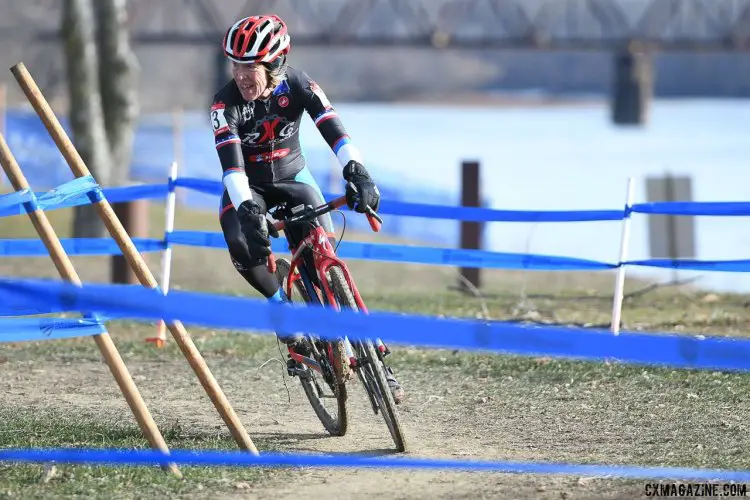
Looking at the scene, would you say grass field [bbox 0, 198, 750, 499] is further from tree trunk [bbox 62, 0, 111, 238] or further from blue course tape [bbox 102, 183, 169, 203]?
tree trunk [bbox 62, 0, 111, 238]

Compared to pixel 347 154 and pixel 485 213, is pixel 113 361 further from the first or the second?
pixel 485 213

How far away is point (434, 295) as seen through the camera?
13289 millimetres

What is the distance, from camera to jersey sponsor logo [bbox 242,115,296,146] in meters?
6.91

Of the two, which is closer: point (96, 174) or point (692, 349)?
point (692, 349)

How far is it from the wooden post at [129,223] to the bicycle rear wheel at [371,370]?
24.2ft

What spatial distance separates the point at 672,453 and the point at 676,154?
42880 mm

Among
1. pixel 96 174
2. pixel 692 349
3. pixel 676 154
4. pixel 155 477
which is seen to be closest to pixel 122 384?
pixel 155 477

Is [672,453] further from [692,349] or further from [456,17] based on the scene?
[456,17]

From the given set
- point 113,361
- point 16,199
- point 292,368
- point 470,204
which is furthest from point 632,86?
point 113,361

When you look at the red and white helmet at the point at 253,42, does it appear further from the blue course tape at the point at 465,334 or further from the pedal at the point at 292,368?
the blue course tape at the point at 465,334

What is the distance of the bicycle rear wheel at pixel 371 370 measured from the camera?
Result: 6328 millimetres

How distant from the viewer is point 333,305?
643 centimetres

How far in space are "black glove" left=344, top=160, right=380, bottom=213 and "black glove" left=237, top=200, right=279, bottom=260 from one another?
1.55ft

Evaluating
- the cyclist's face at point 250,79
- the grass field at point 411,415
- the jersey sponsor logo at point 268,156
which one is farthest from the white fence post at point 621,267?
the cyclist's face at point 250,79
